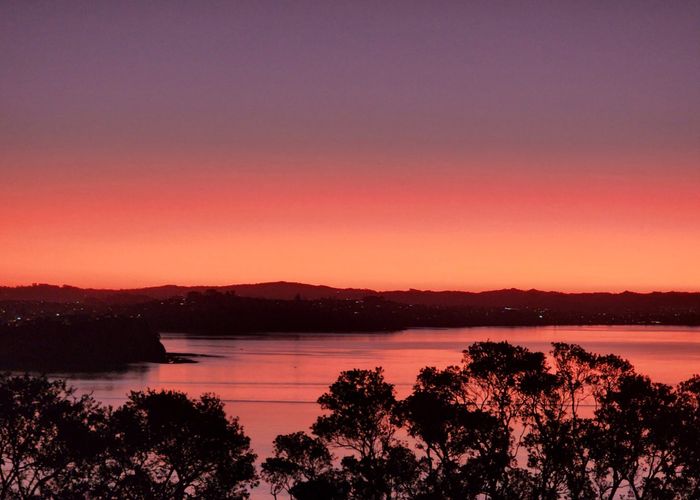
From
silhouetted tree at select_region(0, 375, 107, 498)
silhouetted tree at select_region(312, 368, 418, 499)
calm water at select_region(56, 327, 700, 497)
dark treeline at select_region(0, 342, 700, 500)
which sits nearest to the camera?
silhouetted tree at select_region(0, 375, 107, 498)

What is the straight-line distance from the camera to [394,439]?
71.5 ft

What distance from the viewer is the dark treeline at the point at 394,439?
20250 mm

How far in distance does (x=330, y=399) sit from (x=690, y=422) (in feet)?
28.9

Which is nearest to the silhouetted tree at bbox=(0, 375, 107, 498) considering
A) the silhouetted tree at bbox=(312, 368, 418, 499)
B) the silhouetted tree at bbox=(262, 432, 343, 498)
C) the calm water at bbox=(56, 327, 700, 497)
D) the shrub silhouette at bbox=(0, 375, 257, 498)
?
the shrub silhouette at bbox=(0, 375, 257, 498)

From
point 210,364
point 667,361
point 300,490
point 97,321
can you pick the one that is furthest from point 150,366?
point 300,490

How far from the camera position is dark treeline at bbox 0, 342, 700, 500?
2025 centimetres

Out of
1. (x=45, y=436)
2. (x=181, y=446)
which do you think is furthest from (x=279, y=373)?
(x=45, y=436)

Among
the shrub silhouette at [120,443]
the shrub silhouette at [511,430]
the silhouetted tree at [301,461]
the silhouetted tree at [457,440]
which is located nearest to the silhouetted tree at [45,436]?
the shrub silhouette at [120,443]

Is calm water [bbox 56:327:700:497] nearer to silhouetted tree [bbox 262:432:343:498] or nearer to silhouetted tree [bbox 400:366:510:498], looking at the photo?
silhouetted tree [bbox 262:432:343:498]

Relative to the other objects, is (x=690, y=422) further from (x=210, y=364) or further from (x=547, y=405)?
(x=210, y=364)

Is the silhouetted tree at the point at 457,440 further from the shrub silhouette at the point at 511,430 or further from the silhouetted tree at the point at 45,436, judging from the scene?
the silhouetted tree at the point at 45,436

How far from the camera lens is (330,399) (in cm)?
2239

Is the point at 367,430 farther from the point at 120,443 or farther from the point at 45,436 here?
the point at 45,436

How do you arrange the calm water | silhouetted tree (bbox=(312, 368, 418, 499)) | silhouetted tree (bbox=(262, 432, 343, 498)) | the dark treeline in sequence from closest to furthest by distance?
1. the dark treeline
2. silhouetted tree (bbox=(312, 368, 418, 499))
3. silhouetted tree (bbox=(262, 432, 343, 498))
4. the calm water
